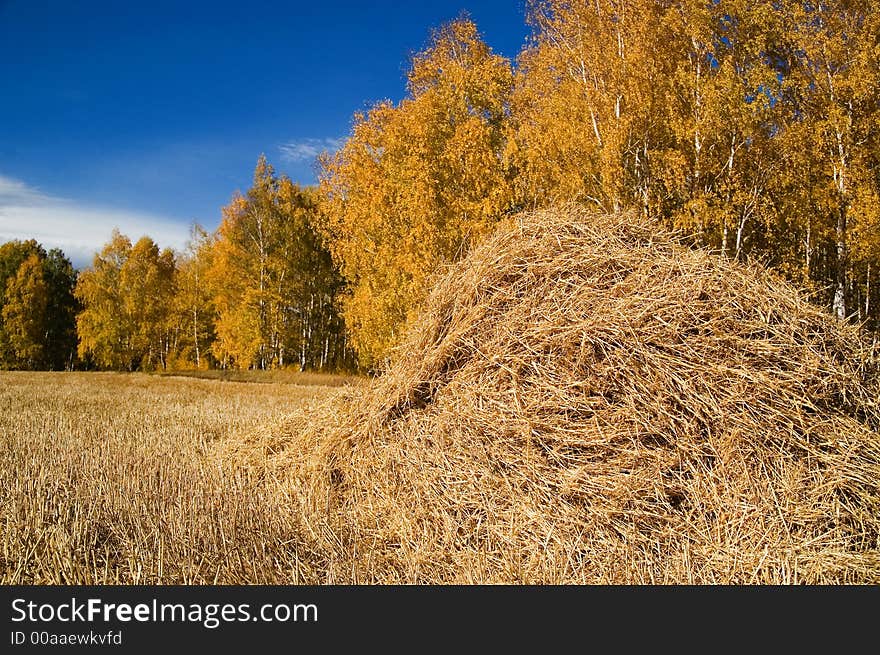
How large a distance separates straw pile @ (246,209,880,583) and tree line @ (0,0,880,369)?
5.58 meters

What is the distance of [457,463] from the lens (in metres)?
5.15

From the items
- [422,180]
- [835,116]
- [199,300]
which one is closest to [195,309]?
[199,300]

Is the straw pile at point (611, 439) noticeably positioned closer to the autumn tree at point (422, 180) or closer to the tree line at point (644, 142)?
the tree line at point (644, 142)

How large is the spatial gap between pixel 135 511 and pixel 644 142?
13.5 metres

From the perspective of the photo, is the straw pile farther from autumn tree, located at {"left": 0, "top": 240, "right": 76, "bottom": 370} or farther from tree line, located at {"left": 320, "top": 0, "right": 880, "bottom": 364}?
autumn tree, located at {"left": 0, "top": 240, "right": 76, "bottom": 370}

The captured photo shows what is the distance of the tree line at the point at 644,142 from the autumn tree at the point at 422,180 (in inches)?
2.1

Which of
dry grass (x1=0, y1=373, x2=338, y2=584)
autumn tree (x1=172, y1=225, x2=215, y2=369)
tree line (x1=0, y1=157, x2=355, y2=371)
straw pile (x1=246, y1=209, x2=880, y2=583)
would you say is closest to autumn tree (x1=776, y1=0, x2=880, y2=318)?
straw pile (x1=246, y1=209, x2=880, y2=583)

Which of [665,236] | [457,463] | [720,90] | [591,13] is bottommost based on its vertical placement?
[457,463]

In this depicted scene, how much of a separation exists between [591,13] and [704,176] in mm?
5111

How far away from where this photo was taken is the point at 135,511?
5.05 meters

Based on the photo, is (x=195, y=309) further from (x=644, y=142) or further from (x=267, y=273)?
(x=644, y=142)

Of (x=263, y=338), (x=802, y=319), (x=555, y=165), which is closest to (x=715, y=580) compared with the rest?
(x=802, y=319)

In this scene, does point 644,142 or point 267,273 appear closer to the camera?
point 644,142

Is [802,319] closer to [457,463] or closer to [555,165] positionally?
[457,463]
